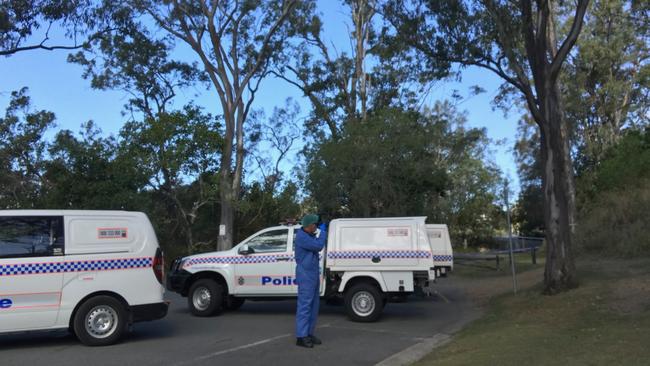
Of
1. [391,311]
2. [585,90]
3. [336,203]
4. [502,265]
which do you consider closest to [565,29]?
[585,90]

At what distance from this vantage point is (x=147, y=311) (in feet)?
29.6

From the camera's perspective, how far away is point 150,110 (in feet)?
108

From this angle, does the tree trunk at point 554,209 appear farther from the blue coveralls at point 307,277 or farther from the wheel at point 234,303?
the wheel at point 234,303

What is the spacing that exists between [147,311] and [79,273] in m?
1.17

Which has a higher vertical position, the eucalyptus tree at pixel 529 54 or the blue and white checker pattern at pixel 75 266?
the eucalyptus tree at pixel 529 54

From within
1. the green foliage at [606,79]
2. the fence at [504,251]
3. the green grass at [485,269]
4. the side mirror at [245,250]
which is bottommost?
the green grass at [485,269]

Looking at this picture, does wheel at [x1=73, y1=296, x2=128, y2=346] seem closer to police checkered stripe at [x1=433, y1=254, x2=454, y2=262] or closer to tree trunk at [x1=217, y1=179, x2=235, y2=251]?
police checkered stripe at [x1=433, y1=254, x2=454, y2=262]

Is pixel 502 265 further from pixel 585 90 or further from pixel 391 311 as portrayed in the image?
pixel 585 90

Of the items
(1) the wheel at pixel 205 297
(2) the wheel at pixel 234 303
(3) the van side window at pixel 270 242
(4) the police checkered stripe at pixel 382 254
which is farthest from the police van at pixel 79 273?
(4) the police checkered stripe at pixel 382 254

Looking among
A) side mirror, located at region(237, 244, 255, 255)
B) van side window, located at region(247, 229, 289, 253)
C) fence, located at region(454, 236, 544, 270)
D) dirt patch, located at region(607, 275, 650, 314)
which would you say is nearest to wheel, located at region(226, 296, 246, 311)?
side mirror, located at region(237, 244, 255, 255)

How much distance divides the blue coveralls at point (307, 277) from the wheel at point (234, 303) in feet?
14.0

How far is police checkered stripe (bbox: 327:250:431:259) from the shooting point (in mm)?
11180

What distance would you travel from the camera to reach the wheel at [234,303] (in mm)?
12559

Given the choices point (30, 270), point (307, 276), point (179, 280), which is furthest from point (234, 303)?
point (30, 270)
